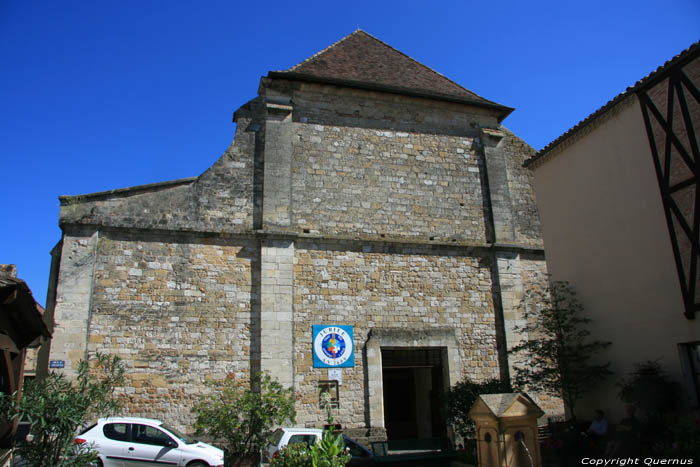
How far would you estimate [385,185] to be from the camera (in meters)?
Result: 13.6

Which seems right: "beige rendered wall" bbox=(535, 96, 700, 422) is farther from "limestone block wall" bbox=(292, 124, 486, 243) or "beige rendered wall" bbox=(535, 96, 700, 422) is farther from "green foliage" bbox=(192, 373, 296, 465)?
"green foliage" bbox=(192, 373, 296, 465)

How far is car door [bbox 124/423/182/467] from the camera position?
28.5 ft

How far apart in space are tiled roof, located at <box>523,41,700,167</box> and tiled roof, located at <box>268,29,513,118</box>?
3410 mm

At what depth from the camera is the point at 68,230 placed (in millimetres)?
11188

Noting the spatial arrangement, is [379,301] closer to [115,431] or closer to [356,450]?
[356,450]

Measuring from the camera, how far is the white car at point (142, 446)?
8609mm

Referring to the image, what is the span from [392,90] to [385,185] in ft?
8.54

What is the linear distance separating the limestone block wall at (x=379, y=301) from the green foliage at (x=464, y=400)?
83cm

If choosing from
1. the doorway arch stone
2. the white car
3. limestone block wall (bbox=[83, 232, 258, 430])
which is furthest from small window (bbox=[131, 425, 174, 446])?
the doorway arch stone

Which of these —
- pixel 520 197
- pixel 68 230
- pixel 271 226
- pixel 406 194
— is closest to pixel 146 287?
pixel 68 230

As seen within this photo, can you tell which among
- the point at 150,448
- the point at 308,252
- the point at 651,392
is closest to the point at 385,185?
the point at 308,252

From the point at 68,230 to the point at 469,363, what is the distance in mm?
9628

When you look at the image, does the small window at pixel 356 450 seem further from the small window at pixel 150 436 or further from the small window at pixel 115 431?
the small window at pixel 115 431

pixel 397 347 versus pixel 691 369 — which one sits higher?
pixel 397 347
